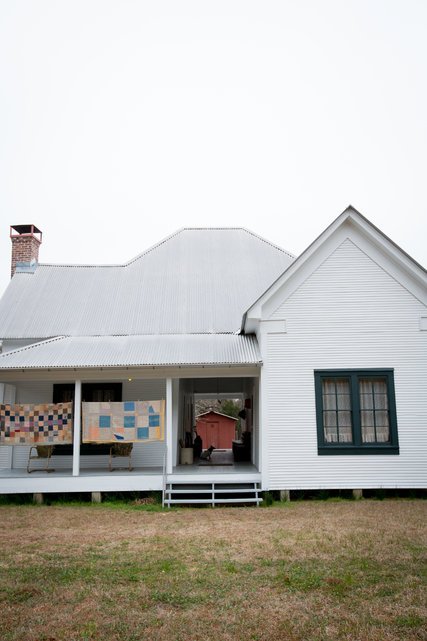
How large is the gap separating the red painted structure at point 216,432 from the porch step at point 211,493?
769 inches

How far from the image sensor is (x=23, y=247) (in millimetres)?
18828

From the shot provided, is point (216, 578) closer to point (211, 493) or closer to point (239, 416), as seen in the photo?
point (211, 493)

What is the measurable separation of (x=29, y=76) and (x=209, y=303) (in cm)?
831

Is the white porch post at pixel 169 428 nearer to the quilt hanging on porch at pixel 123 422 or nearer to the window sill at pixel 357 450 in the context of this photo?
the quilt hanging on porch at pixel 123 422

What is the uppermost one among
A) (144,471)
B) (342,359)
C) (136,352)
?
(136,352)

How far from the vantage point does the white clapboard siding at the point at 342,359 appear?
12.1 meters

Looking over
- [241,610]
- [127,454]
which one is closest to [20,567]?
[241,610]

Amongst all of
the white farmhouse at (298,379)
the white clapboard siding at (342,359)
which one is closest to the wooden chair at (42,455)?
the white farmhouse at (298,379)

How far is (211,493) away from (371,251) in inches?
277

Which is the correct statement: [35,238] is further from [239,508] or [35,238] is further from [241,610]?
[241,610]

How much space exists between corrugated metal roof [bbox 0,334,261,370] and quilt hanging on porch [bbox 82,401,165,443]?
1080mm

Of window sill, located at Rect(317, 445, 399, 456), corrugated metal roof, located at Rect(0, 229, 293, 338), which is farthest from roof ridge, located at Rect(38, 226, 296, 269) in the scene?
window sill, located at Rect(317, 445, 399, 456)

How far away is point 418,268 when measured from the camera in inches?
490

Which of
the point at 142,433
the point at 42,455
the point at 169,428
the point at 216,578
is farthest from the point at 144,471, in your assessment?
the point at 216,578
